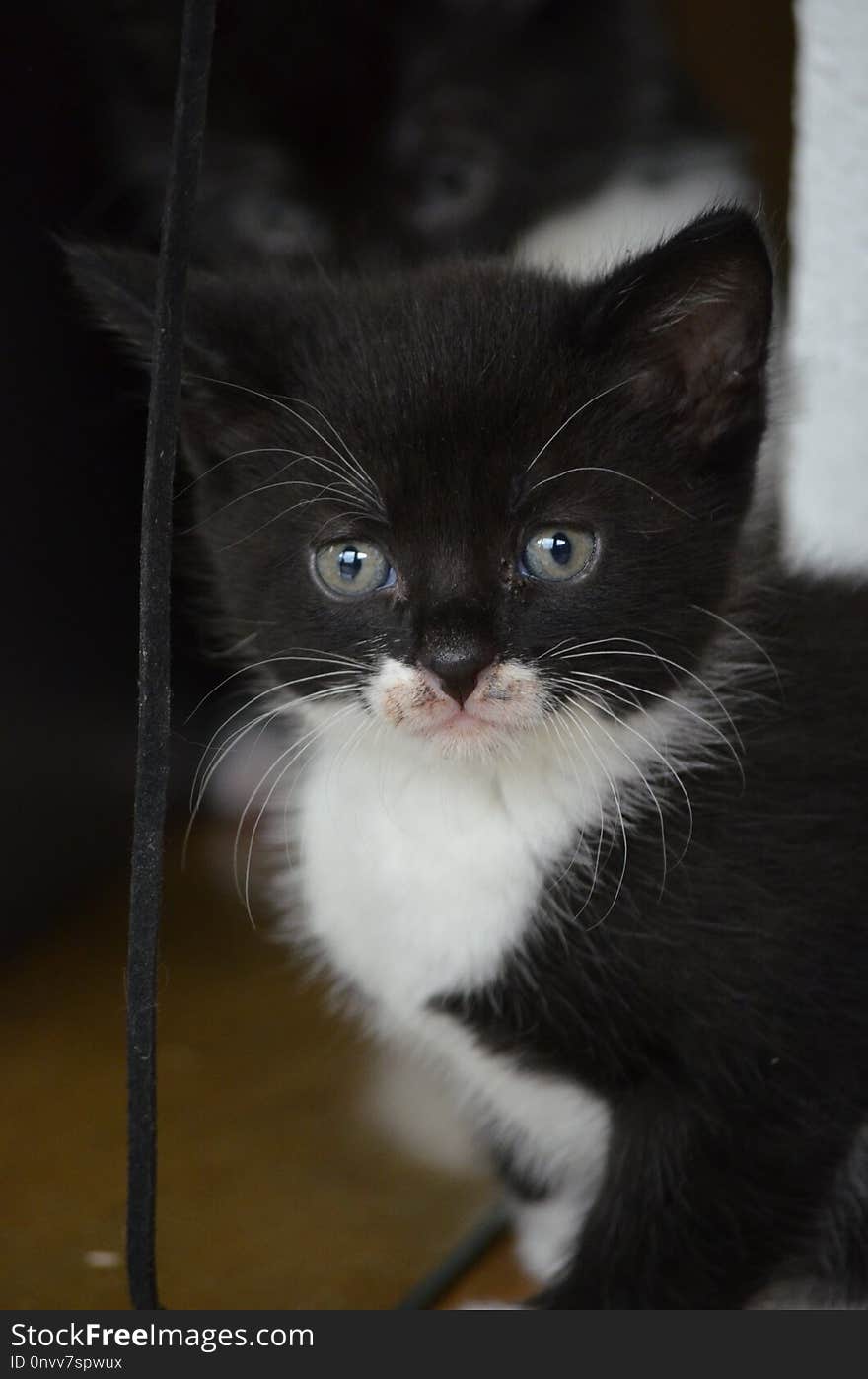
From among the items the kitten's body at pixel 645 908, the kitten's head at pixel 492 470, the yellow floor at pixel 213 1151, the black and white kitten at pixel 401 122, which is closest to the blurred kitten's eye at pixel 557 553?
the kitten's head at pixel 492 470

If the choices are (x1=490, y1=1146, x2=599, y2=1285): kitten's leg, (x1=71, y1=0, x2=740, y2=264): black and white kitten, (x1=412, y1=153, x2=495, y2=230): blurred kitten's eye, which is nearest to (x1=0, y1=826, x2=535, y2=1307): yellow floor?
(x1=490, y1=1146, x2=599, y2=1285): kitten's leg

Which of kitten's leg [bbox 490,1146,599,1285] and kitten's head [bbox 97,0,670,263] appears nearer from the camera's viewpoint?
kitten's leg [bbox 490,1146,599,1285]

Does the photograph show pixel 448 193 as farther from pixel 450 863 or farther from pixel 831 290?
pixel 450 863

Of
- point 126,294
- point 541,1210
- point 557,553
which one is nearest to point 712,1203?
point 541,1210

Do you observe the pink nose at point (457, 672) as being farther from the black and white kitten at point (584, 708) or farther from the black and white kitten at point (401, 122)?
the black and white kitten at point (401, 122)

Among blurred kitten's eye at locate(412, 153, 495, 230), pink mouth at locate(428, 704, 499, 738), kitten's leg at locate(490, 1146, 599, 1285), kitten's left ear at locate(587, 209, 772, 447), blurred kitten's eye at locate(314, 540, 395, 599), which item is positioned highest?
blurred kitten's eye at locate(412, 153, 495, 230)

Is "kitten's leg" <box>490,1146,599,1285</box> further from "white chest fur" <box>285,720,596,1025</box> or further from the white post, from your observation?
the white post
